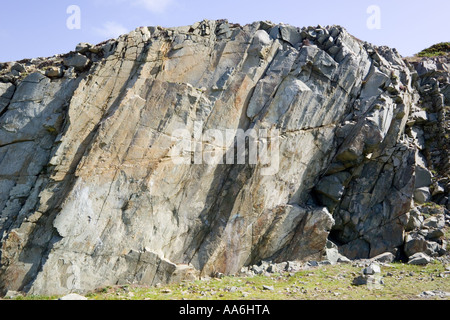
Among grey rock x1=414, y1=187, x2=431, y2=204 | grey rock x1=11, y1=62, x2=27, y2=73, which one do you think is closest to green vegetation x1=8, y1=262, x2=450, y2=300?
grey rock x1=414, y1=187, x2=431, y2=204

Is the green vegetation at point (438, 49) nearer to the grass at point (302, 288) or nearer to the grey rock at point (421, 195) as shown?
the grey rock at point (421, 195)

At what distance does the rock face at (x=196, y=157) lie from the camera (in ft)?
67.2

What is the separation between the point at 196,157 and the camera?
2345 centimetres

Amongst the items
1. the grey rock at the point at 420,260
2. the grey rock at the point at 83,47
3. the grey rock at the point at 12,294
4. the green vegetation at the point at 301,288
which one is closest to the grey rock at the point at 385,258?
the grey rock at the point at 420,260

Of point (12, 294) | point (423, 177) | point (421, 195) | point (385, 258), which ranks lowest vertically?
point (12, 294)

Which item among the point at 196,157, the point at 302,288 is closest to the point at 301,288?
the point at 302,288

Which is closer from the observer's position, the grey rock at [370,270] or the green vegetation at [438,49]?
the grey rock at [370,270]

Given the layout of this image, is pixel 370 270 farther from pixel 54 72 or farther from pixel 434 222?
pixel 54 72

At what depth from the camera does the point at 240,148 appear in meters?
24.4
